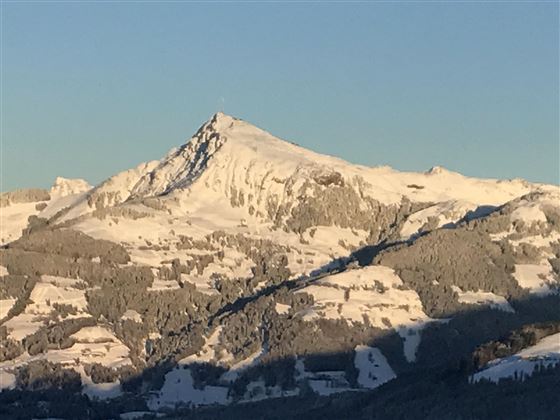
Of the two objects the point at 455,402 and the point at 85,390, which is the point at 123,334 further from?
the point at 455,402

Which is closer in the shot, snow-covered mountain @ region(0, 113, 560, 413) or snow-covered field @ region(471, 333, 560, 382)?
snow-covered field @ region(471, 333, 560, 382)

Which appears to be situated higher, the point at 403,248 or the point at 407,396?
the point at 403,248

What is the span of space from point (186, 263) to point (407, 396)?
2616 inches

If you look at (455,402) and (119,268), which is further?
(119,268)

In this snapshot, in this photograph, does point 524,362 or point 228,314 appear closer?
point 524,362

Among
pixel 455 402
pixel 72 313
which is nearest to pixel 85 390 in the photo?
pixel 72 313

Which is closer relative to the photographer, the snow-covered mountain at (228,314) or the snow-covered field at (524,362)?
the snow-covered field at (524,362)

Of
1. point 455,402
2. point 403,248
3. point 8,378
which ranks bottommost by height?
point 455,402

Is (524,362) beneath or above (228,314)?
beneath

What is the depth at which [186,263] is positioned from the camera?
19338 centimetres

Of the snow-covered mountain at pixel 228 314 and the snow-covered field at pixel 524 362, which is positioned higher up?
the snow-covered mountain at pixel 228 314

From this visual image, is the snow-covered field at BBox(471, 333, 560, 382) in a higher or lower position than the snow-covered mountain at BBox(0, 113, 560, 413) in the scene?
lower

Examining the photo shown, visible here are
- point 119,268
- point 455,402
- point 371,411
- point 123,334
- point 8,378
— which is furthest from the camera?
point 119,268

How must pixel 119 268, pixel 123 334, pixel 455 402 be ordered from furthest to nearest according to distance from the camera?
pixel 119 268 < pixel 123 334 < pixel 455 402
